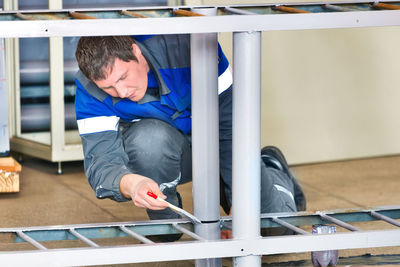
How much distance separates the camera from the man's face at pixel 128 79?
1.74 metres

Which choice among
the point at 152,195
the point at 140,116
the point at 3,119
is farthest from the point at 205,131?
the point at 3,119

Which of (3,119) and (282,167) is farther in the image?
(3,119)

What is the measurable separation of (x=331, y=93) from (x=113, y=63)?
175cm

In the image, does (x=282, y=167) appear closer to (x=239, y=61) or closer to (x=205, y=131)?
(x=205, y=131)

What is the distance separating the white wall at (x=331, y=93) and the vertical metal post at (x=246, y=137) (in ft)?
5.83

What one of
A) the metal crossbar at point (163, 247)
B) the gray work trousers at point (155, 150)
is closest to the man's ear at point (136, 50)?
the gray work trousers at point (155, 150)

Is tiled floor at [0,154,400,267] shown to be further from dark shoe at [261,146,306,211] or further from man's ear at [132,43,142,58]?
man's ear at [132,43,142,58]

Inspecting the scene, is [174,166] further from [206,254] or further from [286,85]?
[286,85]

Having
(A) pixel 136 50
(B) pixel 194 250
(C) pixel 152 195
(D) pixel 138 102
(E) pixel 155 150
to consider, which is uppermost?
(A) pixel 136 50

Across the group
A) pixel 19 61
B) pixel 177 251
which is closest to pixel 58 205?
pixel 19 61

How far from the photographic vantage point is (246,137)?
142 cm

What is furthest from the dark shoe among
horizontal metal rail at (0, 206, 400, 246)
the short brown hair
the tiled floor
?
the short brown hair

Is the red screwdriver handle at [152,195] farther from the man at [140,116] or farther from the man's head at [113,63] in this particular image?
the man's head at [113,63]

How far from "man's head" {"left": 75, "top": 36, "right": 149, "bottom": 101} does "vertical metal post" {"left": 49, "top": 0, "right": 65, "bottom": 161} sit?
4.56 ft
